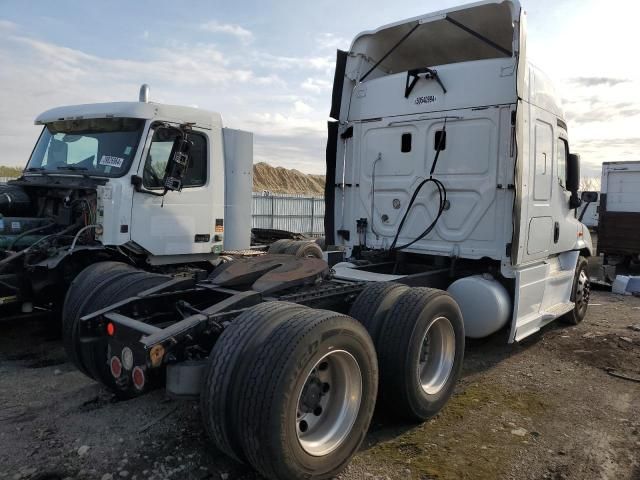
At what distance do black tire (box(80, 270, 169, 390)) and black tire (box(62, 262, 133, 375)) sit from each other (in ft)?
0.36

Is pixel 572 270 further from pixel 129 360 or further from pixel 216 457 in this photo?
pixel 129 360

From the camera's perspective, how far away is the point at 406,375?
374cm

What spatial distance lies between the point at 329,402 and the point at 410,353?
0.81 m

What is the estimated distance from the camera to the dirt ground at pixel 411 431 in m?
3.36

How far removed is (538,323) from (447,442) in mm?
2751

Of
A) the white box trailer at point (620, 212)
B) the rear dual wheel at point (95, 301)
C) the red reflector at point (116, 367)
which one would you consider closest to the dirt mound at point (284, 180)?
the white box trailer at point (620, 212)

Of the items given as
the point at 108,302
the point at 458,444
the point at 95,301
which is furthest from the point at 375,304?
the point at 95,301

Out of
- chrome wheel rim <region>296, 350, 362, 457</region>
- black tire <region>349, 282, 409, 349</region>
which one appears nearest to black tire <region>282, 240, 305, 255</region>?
black tire <region>349, 282, 409, 349</region>

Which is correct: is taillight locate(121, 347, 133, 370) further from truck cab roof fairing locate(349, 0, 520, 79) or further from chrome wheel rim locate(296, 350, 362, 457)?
truck cab roof fairing locate(349, 0, 520, 79)

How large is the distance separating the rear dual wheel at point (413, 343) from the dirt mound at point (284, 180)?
158ft

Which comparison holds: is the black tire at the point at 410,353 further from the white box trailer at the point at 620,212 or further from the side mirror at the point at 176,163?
the white box trailer at the point at 620,212

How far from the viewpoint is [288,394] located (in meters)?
2.74

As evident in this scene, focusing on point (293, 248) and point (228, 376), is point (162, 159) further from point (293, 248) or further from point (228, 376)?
point (228, 376)

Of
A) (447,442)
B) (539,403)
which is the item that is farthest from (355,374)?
(539,403)
